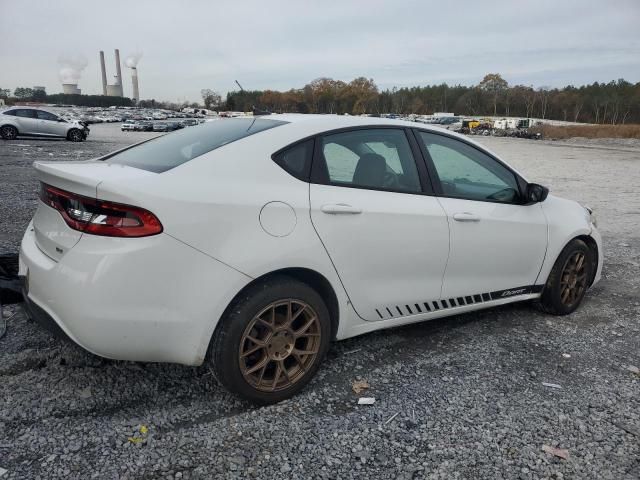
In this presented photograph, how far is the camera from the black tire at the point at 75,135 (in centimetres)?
2588

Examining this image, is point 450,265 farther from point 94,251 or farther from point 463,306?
point 94,251

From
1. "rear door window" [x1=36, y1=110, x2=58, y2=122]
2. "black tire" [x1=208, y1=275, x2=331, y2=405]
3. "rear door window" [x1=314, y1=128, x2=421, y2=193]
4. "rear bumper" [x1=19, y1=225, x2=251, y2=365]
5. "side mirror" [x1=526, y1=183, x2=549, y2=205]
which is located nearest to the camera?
"rear bumper" [x1=19, y1=225, x2=251, y2=365]

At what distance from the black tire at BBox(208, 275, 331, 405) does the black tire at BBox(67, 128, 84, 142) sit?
2661 centimetres

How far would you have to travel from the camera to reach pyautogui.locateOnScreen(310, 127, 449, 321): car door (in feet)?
9.73

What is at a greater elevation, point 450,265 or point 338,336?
point 450,265

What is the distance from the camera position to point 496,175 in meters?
3.94

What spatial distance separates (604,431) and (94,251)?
110 inches

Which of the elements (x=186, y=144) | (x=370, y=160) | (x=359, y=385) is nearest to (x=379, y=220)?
(x=370, y=160)

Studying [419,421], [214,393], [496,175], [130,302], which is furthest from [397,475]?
[496,175]

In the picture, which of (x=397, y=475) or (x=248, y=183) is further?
(x=248, y=183)

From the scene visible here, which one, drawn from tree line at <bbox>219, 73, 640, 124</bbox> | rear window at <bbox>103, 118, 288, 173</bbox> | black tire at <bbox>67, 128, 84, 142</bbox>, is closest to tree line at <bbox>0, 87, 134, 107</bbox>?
tree line at <bbox>219, 73, 640, 124</bbox>

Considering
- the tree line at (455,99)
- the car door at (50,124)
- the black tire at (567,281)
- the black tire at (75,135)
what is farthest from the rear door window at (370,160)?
the tree line at (455,99)

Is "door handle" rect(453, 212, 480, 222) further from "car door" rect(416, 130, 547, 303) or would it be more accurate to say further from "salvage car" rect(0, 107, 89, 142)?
"salvage car" rect(0, 107, 89, 142)

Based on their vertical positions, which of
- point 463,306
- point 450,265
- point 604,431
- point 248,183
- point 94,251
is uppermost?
point 248,183
